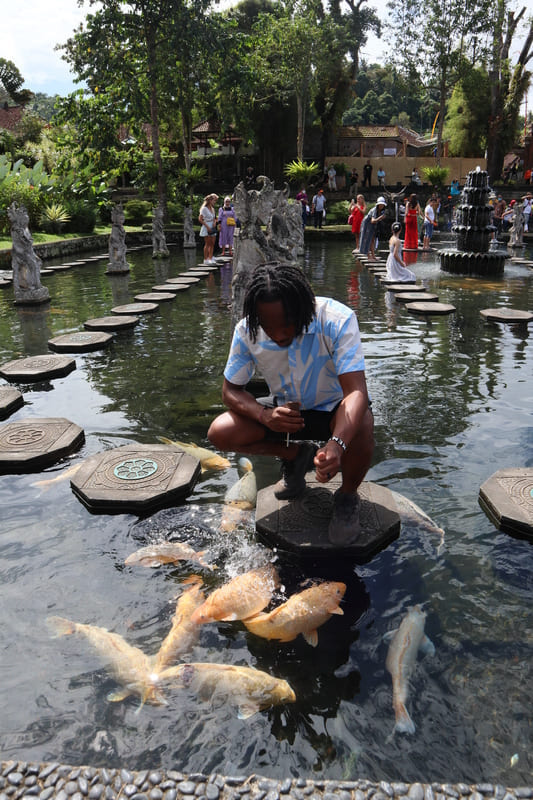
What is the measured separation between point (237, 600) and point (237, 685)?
1.62 ft

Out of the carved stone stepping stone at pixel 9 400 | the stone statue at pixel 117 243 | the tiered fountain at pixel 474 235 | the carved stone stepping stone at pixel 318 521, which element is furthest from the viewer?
the stone statue at pixel 117 243

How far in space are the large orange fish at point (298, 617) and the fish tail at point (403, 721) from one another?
17.5 inches

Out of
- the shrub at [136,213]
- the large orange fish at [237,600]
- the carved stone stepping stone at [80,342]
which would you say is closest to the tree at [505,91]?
the shrub at [136,213]

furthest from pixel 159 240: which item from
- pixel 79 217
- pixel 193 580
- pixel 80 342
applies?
pixel 193 580

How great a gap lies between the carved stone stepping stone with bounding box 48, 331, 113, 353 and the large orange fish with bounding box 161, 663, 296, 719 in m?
5.86

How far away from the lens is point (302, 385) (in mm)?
3127

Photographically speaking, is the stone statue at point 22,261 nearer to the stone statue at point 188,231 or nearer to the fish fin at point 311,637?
the fish fin at point 311,637

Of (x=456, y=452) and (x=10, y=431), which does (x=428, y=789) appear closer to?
(x=456, y=452)

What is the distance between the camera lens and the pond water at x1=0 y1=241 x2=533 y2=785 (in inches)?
80.5

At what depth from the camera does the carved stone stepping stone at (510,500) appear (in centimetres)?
336

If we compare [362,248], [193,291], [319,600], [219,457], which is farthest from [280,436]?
[362,248]

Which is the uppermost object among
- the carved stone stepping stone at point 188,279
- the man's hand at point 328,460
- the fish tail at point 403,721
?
the man's hand at point 328,460

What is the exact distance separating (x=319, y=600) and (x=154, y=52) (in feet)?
81.4

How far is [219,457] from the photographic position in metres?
4.41
